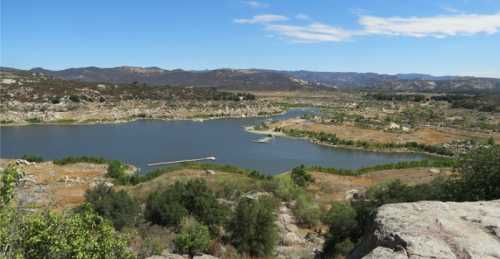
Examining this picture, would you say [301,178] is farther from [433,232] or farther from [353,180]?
[433,232]

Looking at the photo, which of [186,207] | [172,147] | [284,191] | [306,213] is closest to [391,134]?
[172,147]

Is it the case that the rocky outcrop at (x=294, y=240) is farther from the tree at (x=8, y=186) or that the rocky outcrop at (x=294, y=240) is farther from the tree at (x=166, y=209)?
the tree at (x=8, y=186)

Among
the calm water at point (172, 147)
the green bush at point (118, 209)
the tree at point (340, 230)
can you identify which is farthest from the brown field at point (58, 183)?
the tree at point (340, 230)

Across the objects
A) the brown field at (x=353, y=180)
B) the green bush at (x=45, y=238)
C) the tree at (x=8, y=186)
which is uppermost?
the tree at (x=8, y=186)

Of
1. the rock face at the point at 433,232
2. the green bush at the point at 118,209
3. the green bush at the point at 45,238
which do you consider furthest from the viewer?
the green bush at the point at 118,209

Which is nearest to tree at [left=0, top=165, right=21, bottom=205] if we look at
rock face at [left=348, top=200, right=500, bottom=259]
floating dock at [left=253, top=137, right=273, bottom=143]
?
rock face at [left=348, top=200, right=500, bottom=259]
